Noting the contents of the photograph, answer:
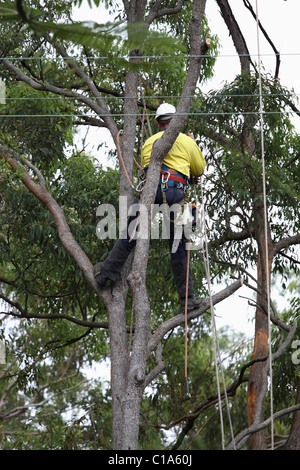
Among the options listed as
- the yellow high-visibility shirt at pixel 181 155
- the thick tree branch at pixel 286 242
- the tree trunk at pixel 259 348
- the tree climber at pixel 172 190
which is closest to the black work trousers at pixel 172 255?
the tree climber at pixel 172 190

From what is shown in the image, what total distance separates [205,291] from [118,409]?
10.6ft

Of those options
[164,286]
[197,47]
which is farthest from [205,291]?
[197,47]

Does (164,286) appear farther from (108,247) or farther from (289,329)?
(289,329)

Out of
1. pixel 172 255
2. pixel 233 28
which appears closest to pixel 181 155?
pixel 172 255

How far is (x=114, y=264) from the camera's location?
459 centimetres

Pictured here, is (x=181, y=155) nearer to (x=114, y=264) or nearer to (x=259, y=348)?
(x=114, y=264)

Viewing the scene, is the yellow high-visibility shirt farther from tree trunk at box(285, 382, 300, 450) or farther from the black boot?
tree trunk at box(285, 382, 300, 450)

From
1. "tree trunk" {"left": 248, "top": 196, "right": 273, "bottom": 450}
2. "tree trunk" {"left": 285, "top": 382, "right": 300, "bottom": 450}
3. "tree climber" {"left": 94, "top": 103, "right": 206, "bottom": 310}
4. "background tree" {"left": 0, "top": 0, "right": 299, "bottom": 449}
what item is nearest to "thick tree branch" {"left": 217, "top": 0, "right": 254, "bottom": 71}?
"background tree" {"left": 0, "top": 0, "right": 299, "bottom": 449}

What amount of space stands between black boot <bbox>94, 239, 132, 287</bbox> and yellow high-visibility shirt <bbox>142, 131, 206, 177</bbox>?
629 mm

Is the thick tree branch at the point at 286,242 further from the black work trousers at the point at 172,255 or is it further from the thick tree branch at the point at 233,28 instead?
the thick tree branch at the point at 233,28

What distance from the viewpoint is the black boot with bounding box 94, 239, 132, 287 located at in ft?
15.1

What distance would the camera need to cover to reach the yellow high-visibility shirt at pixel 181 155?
4758 mm

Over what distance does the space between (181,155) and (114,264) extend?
2.83 feet

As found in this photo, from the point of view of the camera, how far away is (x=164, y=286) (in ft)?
24.2
